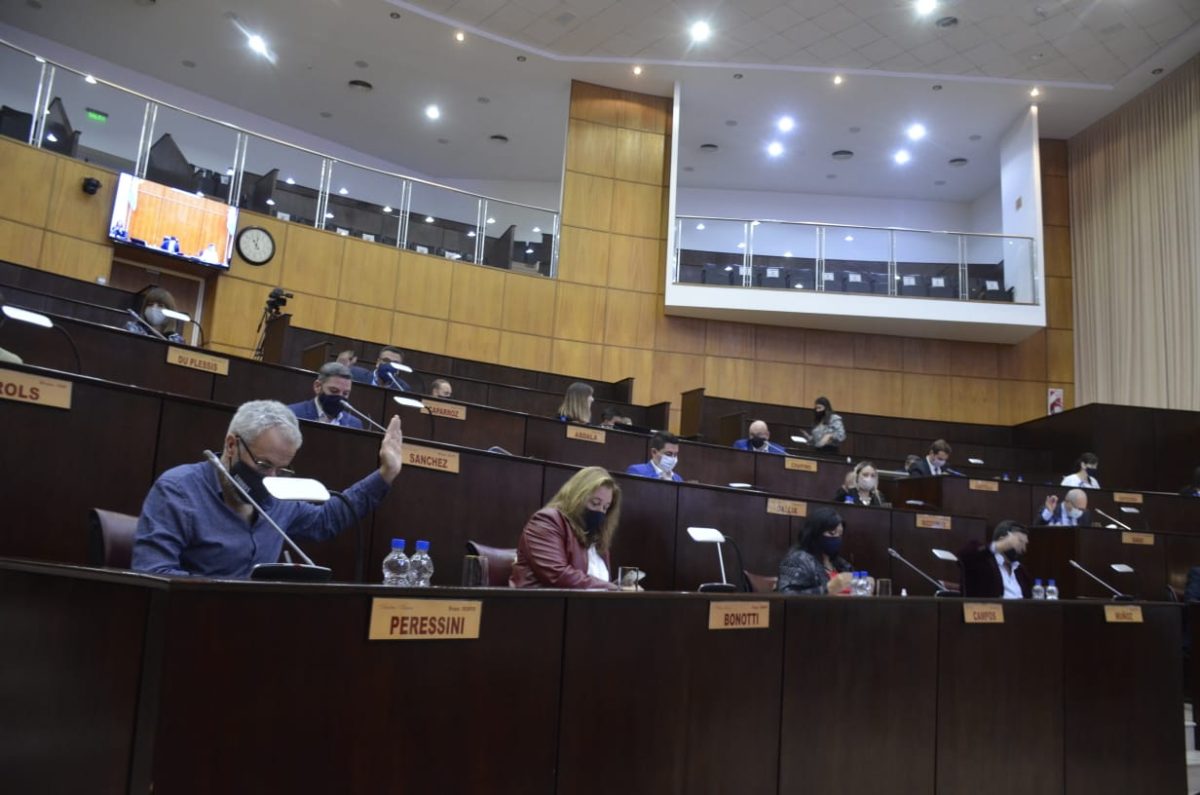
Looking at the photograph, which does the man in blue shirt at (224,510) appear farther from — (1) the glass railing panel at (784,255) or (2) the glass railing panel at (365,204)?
(1) the glass railing panel at (784,255)

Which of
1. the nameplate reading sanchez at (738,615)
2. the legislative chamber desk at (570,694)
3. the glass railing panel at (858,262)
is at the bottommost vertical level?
the legislative chamber desk at (570,694)

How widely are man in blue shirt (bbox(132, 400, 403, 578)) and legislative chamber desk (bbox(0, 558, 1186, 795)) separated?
2.11 feet

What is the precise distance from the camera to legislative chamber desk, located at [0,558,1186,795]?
1386mm

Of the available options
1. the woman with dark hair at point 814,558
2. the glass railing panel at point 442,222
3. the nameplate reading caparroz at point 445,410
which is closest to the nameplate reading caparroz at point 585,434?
the nameplate reading caparroz at point 445,410

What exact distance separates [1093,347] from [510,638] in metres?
11.9

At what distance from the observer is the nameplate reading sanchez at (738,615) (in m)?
2.35

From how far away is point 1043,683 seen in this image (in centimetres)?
314

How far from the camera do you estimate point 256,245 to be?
955 cm

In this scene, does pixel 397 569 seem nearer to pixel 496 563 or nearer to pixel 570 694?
pixel 496 563

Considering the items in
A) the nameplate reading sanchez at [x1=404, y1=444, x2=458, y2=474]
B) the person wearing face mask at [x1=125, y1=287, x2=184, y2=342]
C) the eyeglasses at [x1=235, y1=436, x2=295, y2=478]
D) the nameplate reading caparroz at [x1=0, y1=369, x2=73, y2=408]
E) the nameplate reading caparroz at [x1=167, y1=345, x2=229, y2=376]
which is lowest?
the eyeglasses at [x1=235, y1=436, x2=295, y2=478]

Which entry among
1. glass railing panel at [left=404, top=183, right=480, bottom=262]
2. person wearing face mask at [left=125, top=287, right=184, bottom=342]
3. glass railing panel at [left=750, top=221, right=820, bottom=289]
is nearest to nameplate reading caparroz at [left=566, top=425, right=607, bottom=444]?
person wearing face mask at [left=125, top=287, right=184, bottom=342]

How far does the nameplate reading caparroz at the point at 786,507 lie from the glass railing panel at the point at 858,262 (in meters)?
6.77

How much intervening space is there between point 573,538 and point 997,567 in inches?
124

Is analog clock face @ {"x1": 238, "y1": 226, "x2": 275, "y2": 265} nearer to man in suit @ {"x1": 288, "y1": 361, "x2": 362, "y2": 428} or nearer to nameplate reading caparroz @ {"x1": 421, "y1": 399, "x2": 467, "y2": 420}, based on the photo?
nameplate reading caparroz @ {"x1": 421, "y1": 399, "x2": 467, "y2": 420}
